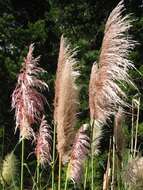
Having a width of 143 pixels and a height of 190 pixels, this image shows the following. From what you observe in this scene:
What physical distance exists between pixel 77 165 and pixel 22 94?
645 mm

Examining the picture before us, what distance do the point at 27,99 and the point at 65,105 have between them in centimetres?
20

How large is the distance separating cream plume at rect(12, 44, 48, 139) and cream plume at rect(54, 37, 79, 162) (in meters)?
0.11

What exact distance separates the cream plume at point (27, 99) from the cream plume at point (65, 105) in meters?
0.11

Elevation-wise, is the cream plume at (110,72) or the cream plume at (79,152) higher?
the cream plume at (110,72)

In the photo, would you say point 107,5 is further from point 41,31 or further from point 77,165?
point 77,165

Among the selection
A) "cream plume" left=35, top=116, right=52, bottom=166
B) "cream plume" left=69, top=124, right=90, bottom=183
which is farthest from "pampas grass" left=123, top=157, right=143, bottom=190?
"cream plume" left=35, top=116, right=52, bottom=166

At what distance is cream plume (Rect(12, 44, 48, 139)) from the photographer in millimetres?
3191

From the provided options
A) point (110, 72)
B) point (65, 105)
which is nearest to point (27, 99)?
point (65, 105)

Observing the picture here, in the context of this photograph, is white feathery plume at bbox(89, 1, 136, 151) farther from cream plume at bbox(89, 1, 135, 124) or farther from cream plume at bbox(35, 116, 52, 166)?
cream plume at bbox(35, 116, 52, 166)

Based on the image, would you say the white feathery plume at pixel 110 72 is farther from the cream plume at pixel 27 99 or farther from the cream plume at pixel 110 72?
the cream plume at pixel 27 99

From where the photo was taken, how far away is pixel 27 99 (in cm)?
319

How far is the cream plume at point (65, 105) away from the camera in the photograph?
314 cm

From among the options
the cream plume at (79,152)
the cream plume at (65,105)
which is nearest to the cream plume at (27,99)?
the cream plume at (65,105)

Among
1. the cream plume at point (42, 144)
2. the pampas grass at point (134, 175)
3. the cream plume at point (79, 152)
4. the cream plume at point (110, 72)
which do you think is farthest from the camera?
the cream plume at point (42, 144)
